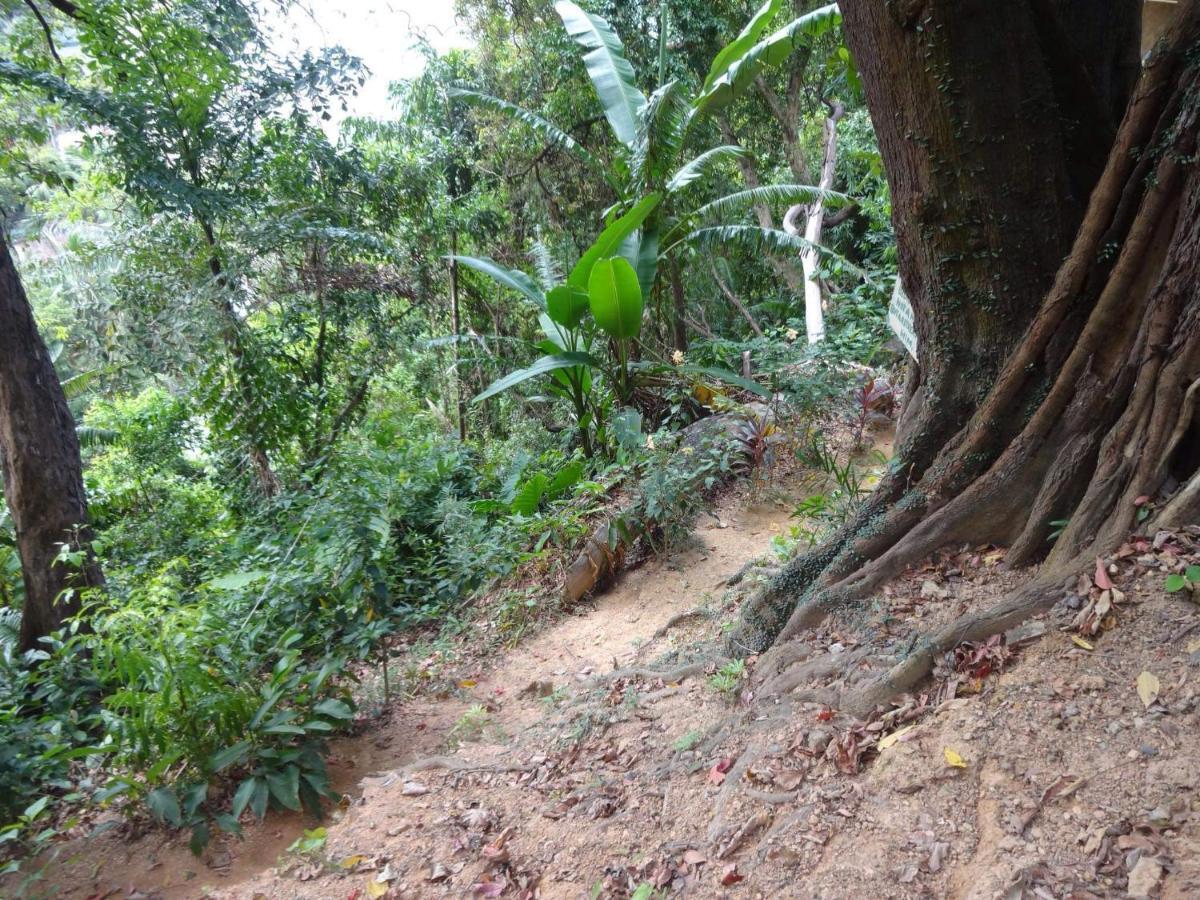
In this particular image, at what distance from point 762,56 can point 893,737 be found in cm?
612

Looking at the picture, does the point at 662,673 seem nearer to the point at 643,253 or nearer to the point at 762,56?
the point at 643,253

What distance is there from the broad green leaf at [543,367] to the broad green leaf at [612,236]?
25.9 inches

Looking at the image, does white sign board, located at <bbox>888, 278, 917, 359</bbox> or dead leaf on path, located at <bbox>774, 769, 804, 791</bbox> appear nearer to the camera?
dead leaf on path, located at <bbox>774, 769, 804, 791</bbox>

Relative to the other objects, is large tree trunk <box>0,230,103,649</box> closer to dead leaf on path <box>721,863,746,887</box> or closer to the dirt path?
the dirt path

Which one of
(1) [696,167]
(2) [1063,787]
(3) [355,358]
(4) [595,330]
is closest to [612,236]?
(4) [595,330]

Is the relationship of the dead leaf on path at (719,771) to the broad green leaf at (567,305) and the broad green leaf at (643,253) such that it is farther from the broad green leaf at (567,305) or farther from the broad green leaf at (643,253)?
the broad green leaf at (643,253)

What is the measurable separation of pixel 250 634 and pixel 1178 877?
3.95m

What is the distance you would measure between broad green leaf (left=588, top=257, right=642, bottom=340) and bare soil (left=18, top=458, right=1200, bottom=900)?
3.25 m

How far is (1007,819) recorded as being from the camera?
1.77 metres

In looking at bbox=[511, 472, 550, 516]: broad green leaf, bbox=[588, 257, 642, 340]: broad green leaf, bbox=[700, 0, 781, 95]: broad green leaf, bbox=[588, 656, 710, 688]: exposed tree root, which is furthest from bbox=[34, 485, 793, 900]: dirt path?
bbox=[700, 0, 781, 95]: broad green leaf

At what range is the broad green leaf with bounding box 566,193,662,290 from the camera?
634 centimetres

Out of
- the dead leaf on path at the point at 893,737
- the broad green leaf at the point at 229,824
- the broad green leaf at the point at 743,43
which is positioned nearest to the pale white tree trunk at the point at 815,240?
the broad green leaf at the point at 743,43

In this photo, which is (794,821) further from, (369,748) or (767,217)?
(767,217)

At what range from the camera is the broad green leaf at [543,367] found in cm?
668
